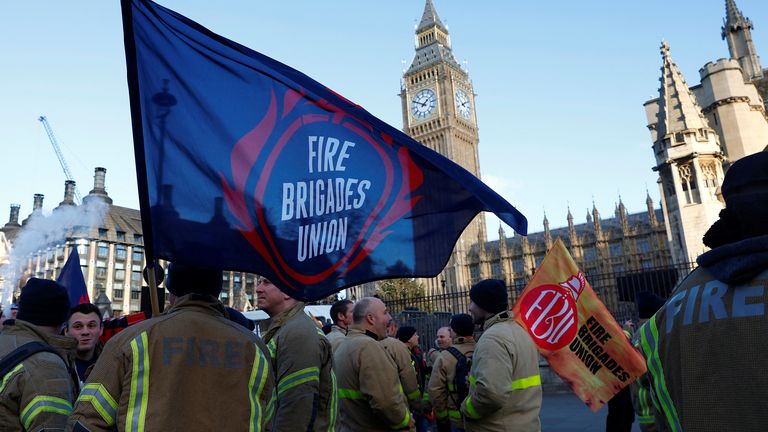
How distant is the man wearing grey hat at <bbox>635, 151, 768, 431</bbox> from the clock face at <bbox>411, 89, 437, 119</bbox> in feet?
253

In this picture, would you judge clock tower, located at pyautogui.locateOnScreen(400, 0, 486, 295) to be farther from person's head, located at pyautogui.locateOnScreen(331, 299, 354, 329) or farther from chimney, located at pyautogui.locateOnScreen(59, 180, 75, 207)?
person's head, located at pyautogui.locateOnScreen(331, 299, 354, 329)

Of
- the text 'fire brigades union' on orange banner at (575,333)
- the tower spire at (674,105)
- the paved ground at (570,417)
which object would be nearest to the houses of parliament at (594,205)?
the tower spire at (674,105)

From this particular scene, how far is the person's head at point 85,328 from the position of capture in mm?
4594

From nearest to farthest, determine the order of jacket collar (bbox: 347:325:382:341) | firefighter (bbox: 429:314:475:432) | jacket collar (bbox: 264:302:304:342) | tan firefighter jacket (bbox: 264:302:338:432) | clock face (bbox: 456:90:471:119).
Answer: tan firefighter jacket (bbox: 264:302:338:432), jacket collar (bbox: 264:302:304:342), jacket collar (bbox: 347:325:382:341), firefighter (bbox: 429:314:475:432), clock face (bbox: 456:90:471:119)

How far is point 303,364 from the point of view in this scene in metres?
3.14

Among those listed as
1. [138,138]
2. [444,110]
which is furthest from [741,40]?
[444,110]

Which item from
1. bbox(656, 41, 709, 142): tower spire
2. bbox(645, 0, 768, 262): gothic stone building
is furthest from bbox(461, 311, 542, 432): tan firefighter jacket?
bbox(656, 41, 709, 142): tower spire

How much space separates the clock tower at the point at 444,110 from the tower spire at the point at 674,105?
50592 mm

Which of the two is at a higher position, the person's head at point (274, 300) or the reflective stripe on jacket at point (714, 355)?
the person's head at point (274, 300)

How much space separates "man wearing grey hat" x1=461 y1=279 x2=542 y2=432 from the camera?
12.1 feet

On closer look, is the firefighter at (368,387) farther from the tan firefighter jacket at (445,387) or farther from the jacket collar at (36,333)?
Answer: the jacket collar at (36,333)

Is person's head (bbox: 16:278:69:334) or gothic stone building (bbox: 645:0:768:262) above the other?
gothic stone building (bbox: 645:0:768:262)

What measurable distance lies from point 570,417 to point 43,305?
9.88 meters

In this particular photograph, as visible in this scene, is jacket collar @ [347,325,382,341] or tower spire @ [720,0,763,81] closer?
jacket collar @ [347,325,382,341]
